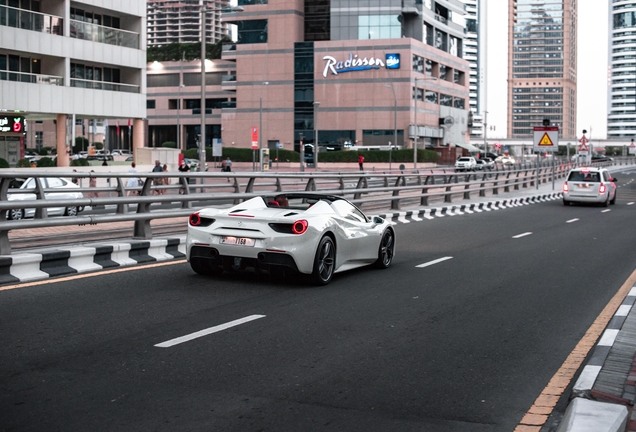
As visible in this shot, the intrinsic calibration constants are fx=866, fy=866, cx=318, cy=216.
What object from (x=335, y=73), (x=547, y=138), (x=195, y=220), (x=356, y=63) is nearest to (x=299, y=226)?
(x=195, y=220)

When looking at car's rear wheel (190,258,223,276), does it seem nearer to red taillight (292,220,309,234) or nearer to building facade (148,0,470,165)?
red taillight (292,220,309,234)

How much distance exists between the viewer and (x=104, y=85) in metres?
53.9

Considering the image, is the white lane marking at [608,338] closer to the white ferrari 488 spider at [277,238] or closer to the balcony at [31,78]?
the white ferrari 488 spider at [277,238]

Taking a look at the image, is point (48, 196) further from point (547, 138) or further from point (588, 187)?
point (547, 138)

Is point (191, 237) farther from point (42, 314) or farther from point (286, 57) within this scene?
point (286, 57)

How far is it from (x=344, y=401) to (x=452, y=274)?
7268 millimetres

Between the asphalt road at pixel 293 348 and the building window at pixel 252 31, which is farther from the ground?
the building window at pixel 252 31

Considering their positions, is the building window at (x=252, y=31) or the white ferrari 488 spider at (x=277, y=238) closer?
the white ferrari 488 spider at (x=277, y=238)

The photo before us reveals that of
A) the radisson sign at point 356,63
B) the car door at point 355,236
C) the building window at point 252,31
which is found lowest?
the car door at point 355,236

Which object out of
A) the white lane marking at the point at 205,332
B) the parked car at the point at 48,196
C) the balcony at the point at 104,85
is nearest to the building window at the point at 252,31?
the balcony at the point at 104,85

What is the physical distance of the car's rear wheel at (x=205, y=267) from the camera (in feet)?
37.7

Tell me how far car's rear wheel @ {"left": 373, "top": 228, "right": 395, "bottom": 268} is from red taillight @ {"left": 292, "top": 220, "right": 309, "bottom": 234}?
259 centimetres

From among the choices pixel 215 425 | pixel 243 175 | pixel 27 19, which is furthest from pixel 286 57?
pixel 215 425

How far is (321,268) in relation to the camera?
11.3 m
